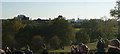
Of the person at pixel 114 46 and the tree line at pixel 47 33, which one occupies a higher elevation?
the person at pixel 114 46

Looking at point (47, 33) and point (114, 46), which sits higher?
point (114, 46)

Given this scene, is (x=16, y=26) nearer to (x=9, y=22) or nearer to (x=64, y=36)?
(x=9, y=22)

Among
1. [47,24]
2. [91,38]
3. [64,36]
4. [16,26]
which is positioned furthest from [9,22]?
[91,38]

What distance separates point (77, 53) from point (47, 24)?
696 centimetres

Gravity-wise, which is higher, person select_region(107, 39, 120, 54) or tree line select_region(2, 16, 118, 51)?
person select_region(107, 39, 120, 54)

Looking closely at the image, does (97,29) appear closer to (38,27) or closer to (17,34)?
(38,27)

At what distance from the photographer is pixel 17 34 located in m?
14.8

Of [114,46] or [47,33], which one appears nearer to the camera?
[114,46]

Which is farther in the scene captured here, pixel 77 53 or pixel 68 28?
pixel 68 28

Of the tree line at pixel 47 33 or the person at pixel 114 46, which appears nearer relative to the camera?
the person at pixel 114 46

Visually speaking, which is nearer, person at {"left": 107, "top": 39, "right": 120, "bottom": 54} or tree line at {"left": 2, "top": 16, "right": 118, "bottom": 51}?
person at {"left": 107, "top": 39, "right": 120, "bottom": 54}

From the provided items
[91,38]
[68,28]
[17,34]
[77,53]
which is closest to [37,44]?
[17,34]

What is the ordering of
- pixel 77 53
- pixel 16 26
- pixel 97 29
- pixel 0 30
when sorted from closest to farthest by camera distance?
pixel 77 53
pixel 0 30
pixel 16 26
pixel 97 29

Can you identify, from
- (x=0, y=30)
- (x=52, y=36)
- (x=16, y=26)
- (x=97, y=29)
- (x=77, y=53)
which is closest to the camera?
(x=77, y=53)
